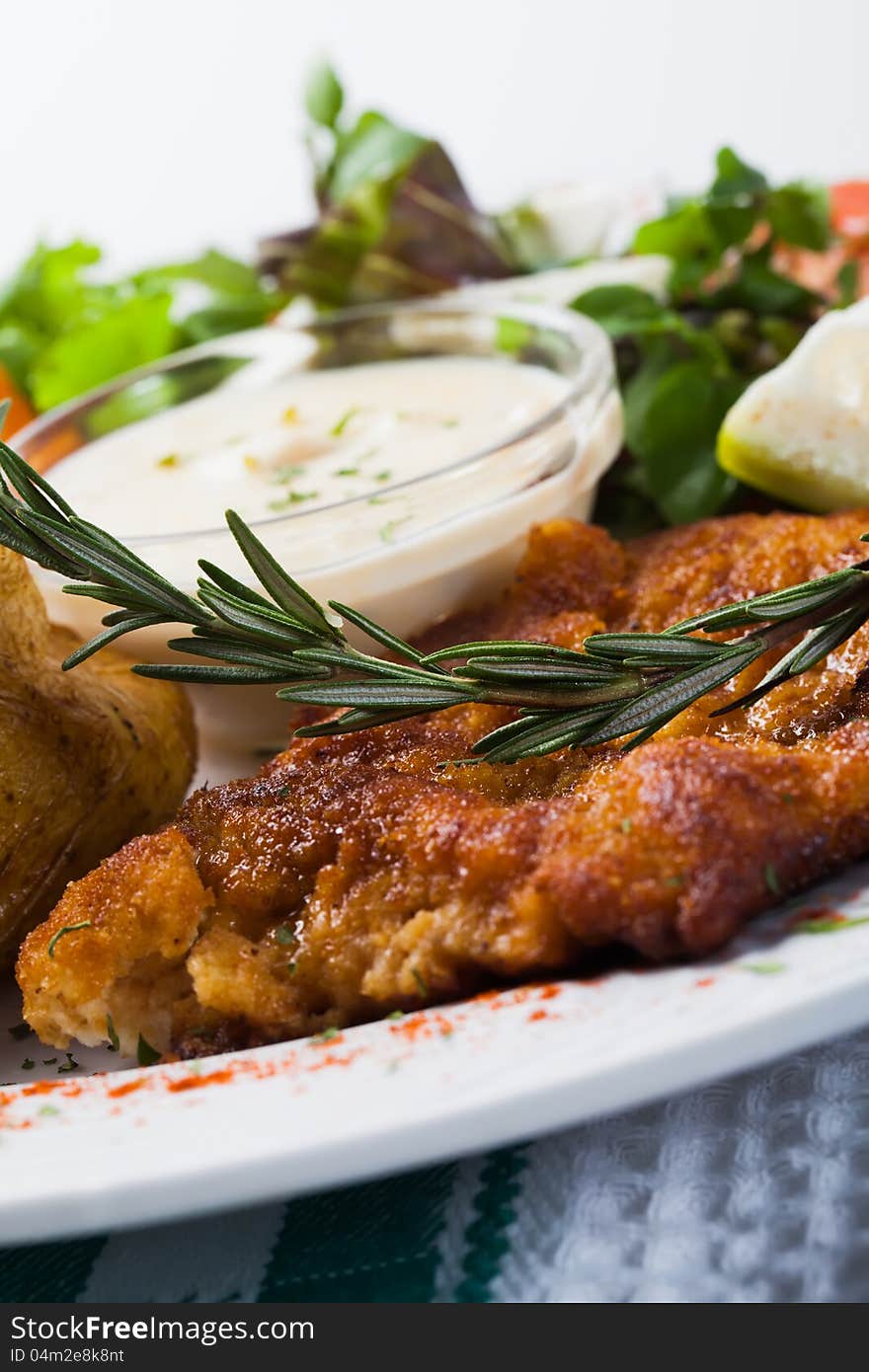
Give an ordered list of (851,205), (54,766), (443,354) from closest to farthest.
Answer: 1. (54,766)
2. (443,354)
3. (851,205)

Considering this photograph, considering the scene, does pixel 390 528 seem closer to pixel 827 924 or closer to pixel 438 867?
pixel 438 867

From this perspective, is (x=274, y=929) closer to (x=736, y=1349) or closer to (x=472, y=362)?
(x=736, y=1349)

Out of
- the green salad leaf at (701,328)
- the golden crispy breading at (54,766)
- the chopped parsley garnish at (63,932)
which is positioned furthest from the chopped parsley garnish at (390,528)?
the chopped parsley garnish at (63,932)

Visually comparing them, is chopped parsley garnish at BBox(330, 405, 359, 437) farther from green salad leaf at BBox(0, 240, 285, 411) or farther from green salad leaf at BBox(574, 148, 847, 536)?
green salad leaf at BBox(0, 240, 285, 411)

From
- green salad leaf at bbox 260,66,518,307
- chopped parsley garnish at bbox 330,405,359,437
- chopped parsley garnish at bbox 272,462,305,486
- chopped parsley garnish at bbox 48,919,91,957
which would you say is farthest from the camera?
green salad leaf at bbox 260,66,518,307

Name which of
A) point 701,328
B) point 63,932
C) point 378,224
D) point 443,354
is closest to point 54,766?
point 63,932

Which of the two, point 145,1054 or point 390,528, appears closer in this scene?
point 145,1054

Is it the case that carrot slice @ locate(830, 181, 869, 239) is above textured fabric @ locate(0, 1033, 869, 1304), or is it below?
below

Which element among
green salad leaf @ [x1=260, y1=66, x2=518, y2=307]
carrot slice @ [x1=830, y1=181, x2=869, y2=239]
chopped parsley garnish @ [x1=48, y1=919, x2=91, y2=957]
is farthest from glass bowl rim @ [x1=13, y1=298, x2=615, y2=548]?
carrot slice @ [x1=830, y1=181, x2=869, y2=239]

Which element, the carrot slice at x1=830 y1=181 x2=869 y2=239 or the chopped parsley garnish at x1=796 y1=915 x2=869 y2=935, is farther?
the carrot slice at x1=830 y1=181 x2=869 y2=239
